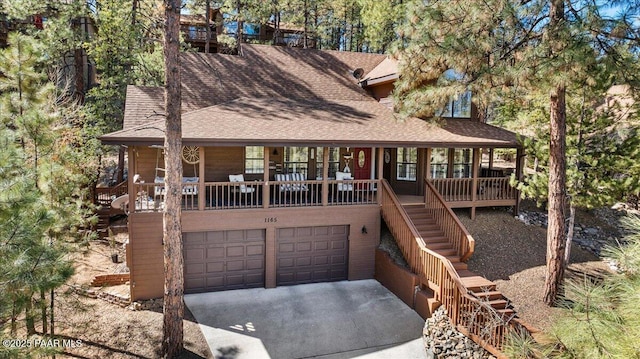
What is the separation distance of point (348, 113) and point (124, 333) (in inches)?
383

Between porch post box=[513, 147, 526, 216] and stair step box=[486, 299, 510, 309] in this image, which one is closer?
stair step box=[486, 299, 510, 309]

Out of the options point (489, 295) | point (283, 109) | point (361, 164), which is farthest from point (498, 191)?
point (283, 109)

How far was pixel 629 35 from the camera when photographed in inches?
352

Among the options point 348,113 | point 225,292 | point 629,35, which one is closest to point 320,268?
point 225,292

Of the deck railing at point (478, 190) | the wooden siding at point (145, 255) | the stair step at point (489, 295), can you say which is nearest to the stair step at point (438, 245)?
the stair step at point (489, 295)

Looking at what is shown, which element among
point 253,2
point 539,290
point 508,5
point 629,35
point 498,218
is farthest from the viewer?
point 253,2

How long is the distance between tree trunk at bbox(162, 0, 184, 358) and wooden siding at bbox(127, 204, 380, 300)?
9.25 ft

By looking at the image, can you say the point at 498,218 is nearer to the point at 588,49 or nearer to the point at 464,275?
the point at 464,275

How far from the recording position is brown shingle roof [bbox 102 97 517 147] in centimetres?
1109

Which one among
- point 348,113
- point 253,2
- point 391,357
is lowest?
point 391,357

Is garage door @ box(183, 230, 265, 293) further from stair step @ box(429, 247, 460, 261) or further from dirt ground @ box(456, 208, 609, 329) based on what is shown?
dirt ground @ box(456, 208, 609, 329)

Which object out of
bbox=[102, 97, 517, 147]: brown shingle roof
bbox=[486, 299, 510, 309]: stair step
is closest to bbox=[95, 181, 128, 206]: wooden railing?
bbox=[102, 97, 517, 147]: brown shingle roof

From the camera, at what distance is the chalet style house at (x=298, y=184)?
Answer: 11.1m

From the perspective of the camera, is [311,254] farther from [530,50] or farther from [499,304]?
[530,50]
